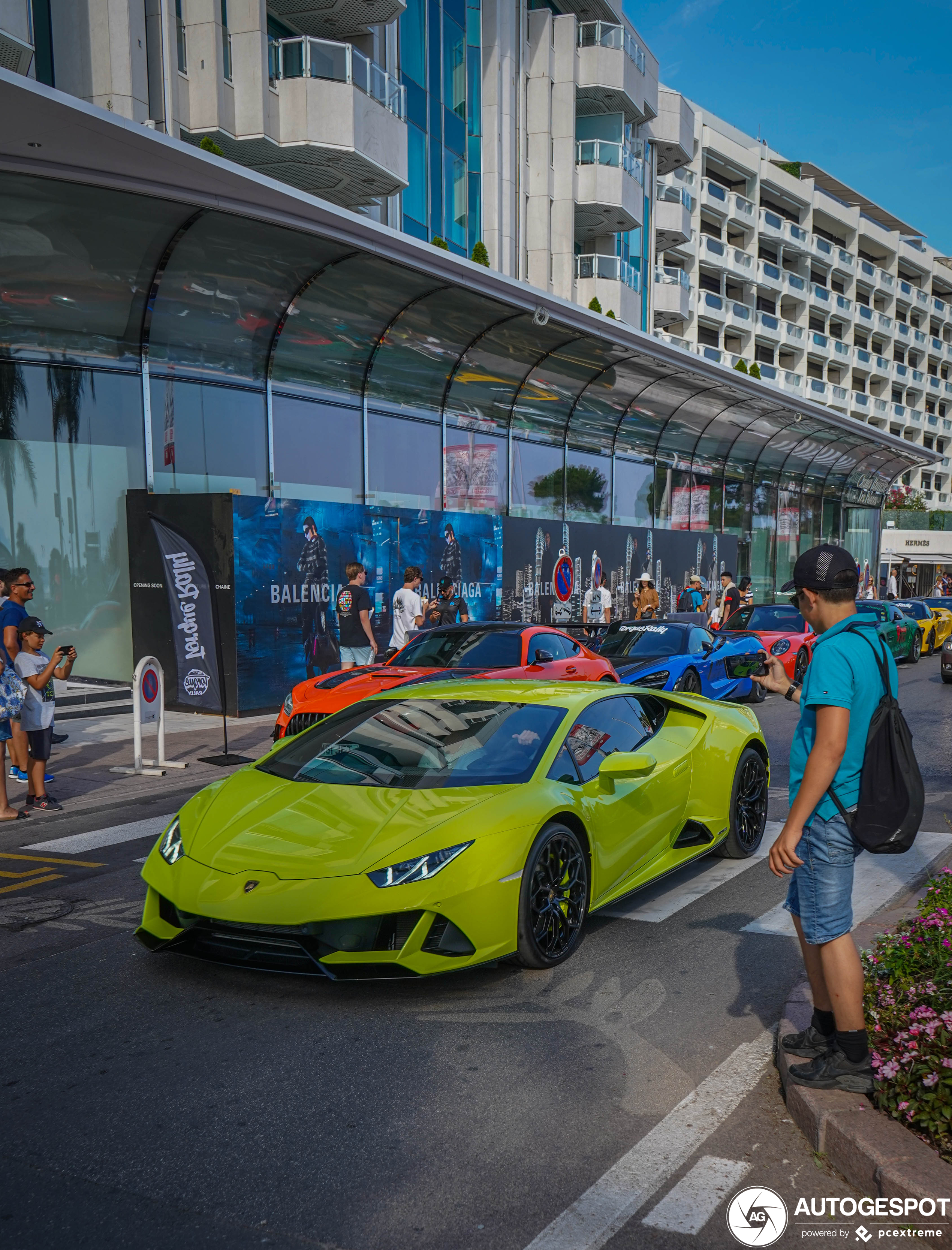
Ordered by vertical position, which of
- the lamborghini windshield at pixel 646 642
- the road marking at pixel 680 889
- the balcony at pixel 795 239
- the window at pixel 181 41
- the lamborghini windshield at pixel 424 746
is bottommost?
the road marking at pixel 680 889

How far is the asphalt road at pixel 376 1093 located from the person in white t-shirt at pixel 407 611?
346 inches

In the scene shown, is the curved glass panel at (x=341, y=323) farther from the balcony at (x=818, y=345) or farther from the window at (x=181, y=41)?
the balcony at (x=818, y=345)

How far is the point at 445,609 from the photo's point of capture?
15188 millimetres

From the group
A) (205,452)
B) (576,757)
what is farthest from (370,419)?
(576,757)

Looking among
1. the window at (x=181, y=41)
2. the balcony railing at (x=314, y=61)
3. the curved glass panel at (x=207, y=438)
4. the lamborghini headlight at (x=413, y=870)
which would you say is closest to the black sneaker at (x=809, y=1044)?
the lamborghini headlight at (x=413, y=870)

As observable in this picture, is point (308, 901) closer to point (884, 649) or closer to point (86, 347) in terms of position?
point (884, 649)

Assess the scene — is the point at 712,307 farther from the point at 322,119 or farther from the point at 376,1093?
the point at 376,1093

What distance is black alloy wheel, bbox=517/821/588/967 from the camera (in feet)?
15.1

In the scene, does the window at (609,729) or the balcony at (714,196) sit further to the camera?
the balcony at (714,196)

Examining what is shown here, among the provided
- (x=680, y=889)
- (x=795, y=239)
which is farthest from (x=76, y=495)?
(x=795, y=239)

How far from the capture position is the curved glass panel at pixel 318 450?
17.4 m

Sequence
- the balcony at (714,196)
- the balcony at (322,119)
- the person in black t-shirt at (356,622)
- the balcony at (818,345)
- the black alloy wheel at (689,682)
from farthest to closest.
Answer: the balcony at (818,345) < the balcony at (714,196) < the balcony at (322,119) < the person in black t-shirt at (356,622) < the black alloy wheel at (689,682)

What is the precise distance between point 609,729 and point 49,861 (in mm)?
3938

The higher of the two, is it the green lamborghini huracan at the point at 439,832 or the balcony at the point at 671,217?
the balcony at the point at 671,217
